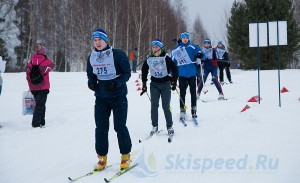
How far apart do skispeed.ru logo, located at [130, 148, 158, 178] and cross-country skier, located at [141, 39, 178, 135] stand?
3.91 ft

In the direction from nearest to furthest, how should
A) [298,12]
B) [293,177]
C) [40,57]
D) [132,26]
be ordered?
[293,177]
[40,57]
[132,26]
[298,12]

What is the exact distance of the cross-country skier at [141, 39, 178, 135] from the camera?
21.2ft

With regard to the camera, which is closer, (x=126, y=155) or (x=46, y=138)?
(x=126, y=155)

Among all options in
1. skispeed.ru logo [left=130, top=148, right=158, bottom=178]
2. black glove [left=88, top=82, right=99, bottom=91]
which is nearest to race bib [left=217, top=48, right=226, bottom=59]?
skispeed.ru logo [left=130, top=148, right=158, bottom=178]

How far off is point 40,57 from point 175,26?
133 feet

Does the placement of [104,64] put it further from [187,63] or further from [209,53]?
[209,53]

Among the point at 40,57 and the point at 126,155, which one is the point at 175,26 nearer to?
the point at 40,57

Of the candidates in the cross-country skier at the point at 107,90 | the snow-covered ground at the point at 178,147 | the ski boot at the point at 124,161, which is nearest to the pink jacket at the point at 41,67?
the snow-covered ground at the point at 178,147

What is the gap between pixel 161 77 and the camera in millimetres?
6590

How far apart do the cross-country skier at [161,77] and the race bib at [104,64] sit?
1.96 m

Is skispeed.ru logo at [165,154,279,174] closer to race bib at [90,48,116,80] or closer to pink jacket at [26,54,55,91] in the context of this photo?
race bib at [90,48,116,80]

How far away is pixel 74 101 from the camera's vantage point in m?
12.5

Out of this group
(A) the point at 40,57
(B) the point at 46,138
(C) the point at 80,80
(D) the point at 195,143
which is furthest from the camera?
(C) the point at 80,80

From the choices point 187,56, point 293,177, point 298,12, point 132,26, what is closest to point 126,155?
point 293,177
